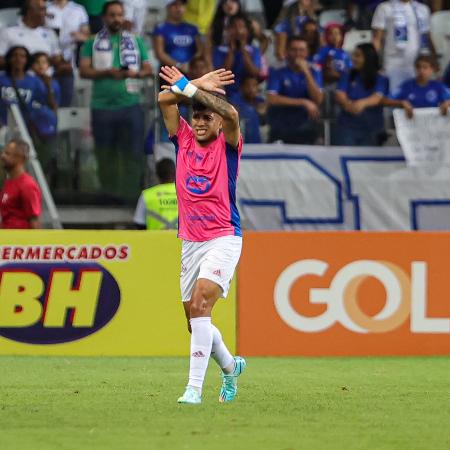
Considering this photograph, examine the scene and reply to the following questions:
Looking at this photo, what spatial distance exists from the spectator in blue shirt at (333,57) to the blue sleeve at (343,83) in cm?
25

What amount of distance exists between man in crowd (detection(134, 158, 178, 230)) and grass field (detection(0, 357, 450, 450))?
240 cm

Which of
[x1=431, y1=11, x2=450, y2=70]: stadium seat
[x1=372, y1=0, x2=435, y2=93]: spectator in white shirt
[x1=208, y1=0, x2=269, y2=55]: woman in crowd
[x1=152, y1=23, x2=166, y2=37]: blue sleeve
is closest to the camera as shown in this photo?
[x1=152, y1=23, x2=166, y2=37]: blue sleeve

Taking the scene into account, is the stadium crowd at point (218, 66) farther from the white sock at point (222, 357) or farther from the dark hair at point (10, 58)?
the white sock at point (222, 357)

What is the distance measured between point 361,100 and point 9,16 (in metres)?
4.88

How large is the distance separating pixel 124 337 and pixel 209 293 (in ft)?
15.6

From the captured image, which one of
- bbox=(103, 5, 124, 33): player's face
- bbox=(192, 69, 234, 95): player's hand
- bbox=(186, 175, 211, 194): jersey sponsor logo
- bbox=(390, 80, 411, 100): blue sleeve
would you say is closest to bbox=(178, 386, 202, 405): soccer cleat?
bbox=(186, 175, 211, 194): jersey sponsor logo

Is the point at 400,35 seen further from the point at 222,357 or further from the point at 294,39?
the point at 222,357

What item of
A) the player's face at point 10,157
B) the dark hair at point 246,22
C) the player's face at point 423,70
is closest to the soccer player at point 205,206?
the player's face at point 10,157

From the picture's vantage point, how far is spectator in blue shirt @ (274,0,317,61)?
719 inches

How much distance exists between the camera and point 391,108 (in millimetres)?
16953

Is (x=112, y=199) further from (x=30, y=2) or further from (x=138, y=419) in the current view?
(x=138, y=419)

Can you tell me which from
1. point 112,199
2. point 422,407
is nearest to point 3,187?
point 112,199

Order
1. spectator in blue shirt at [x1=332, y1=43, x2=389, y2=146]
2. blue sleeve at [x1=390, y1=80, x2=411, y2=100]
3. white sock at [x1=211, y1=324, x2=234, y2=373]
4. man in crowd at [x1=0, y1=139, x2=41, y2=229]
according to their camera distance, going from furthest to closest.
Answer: blue sleeve at [x1=390, y1=80, x2=411, y2=100], spectator in blue shirt at [x1=332, y1=43, x2=389, y2=146], man in crowd at [x1=0, y1=139, x2=41, y2=229], white sock at [x1=211, y1=324, x2=234, y2=373]

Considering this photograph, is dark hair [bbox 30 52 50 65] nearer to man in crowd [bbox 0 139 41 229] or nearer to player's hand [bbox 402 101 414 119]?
man in crowd [bbox 0 139 41 229]
